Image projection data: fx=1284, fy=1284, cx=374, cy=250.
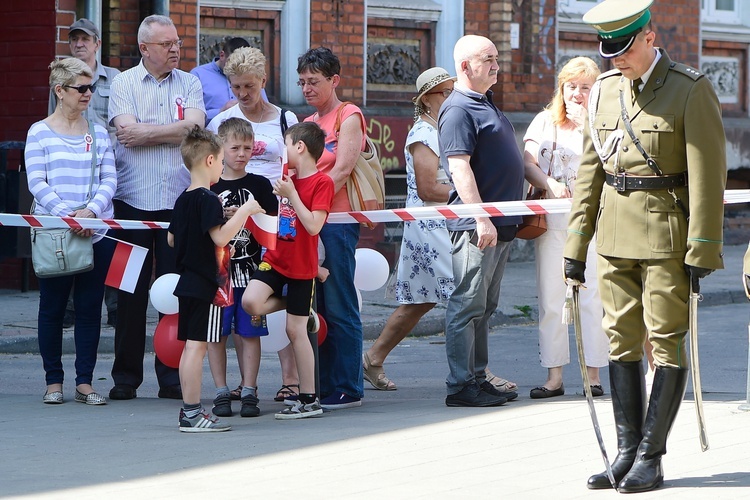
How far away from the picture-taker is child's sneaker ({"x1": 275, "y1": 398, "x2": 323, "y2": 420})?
6730 millimetres

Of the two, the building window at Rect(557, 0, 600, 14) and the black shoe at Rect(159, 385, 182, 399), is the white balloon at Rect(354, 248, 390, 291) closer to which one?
the black shoe at Rect(159, 385, 182, 399)

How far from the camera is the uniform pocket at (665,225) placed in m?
5.06

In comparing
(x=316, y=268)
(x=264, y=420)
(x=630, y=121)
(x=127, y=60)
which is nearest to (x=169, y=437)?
(x=264, y=420)

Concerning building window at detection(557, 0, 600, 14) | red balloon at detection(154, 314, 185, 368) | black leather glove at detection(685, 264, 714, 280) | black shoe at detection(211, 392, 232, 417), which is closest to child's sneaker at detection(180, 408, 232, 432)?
black shoe at detection(211, 392, 232, 417)

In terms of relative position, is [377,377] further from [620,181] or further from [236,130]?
[620,181]

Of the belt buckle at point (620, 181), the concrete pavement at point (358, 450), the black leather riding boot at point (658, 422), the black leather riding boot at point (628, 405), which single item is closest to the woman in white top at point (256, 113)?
the concrete pavement at point (358, 450)

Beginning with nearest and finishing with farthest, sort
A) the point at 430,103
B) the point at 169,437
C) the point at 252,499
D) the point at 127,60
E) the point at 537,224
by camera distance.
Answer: the point at 252,499 < the point at 169,437 < the point at 537,224 < the point at 430,103 < the point at 127,60

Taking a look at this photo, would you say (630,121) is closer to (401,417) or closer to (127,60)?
(401,417)

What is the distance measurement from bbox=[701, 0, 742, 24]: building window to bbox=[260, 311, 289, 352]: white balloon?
39.1 feet

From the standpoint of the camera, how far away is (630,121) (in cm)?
512

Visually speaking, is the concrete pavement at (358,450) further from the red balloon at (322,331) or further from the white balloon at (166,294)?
the white balloon at (166,294)

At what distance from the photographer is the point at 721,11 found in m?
17.8

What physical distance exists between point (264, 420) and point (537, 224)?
6.19ft

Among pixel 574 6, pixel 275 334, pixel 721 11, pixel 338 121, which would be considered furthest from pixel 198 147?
pixel 721 11
